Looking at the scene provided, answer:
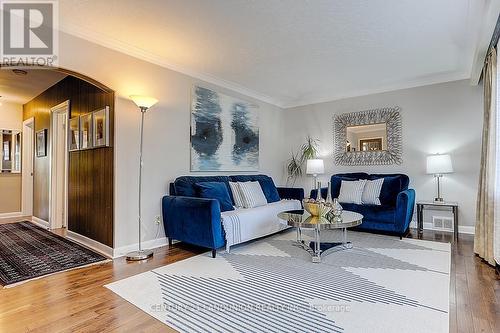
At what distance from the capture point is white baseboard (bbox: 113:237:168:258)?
10.6 feet

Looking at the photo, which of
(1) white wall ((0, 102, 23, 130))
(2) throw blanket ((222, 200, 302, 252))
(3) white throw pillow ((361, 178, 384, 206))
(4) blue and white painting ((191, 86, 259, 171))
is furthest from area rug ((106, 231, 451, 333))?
(1) white wall ((0, 102, 23, 130))

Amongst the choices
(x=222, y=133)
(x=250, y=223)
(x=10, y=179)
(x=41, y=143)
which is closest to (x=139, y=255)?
(x=250, y=223)

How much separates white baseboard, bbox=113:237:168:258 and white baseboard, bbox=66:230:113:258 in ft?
0.25

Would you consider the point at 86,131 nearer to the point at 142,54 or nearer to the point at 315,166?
the point at 142,54

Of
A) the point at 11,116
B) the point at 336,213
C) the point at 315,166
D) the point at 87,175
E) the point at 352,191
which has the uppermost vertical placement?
the point at 11,116

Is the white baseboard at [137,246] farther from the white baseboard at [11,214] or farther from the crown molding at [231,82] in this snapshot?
the white baseboard at [11,214]

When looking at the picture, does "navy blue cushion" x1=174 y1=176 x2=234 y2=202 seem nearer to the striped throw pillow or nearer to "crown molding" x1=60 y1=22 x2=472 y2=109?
the striped throw pillow

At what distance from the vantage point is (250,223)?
3.60m

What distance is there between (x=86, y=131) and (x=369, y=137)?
Answer: 181 inches

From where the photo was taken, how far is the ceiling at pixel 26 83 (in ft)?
13.7

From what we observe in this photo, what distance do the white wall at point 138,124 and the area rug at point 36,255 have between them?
1.60 ft

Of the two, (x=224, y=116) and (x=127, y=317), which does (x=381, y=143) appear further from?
(x=127, y=317)

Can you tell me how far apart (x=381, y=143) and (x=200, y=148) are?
3.21 metres

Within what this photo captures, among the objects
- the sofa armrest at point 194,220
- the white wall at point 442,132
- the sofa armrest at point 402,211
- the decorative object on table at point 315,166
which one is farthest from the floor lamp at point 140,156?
the white wall at point 442,132
